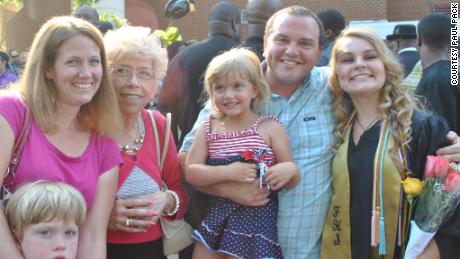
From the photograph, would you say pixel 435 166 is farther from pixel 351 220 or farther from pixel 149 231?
pixel 149 231

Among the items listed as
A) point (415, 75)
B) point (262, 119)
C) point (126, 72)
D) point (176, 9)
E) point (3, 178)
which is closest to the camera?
point (3, 178)

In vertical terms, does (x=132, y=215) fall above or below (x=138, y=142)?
below

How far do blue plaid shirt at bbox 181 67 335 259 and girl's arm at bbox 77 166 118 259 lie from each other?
1.01 meters

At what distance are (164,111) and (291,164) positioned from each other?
2.03 metres

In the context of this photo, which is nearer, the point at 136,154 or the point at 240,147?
the point at 136,154

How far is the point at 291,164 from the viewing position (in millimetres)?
3104

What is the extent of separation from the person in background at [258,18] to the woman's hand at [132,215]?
2248mm

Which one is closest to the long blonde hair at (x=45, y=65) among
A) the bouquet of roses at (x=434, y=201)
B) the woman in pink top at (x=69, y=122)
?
the woman in pink top at (x=69, y=122)

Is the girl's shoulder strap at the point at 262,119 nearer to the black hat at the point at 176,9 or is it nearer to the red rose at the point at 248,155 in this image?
the red rose at the point at 248,155

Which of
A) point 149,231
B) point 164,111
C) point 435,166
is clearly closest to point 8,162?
point 149,231

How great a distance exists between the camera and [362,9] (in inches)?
908

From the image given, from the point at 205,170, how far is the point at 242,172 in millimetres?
221

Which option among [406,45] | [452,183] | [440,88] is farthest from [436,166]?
[406,45]

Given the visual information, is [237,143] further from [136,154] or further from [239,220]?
[136,154]
